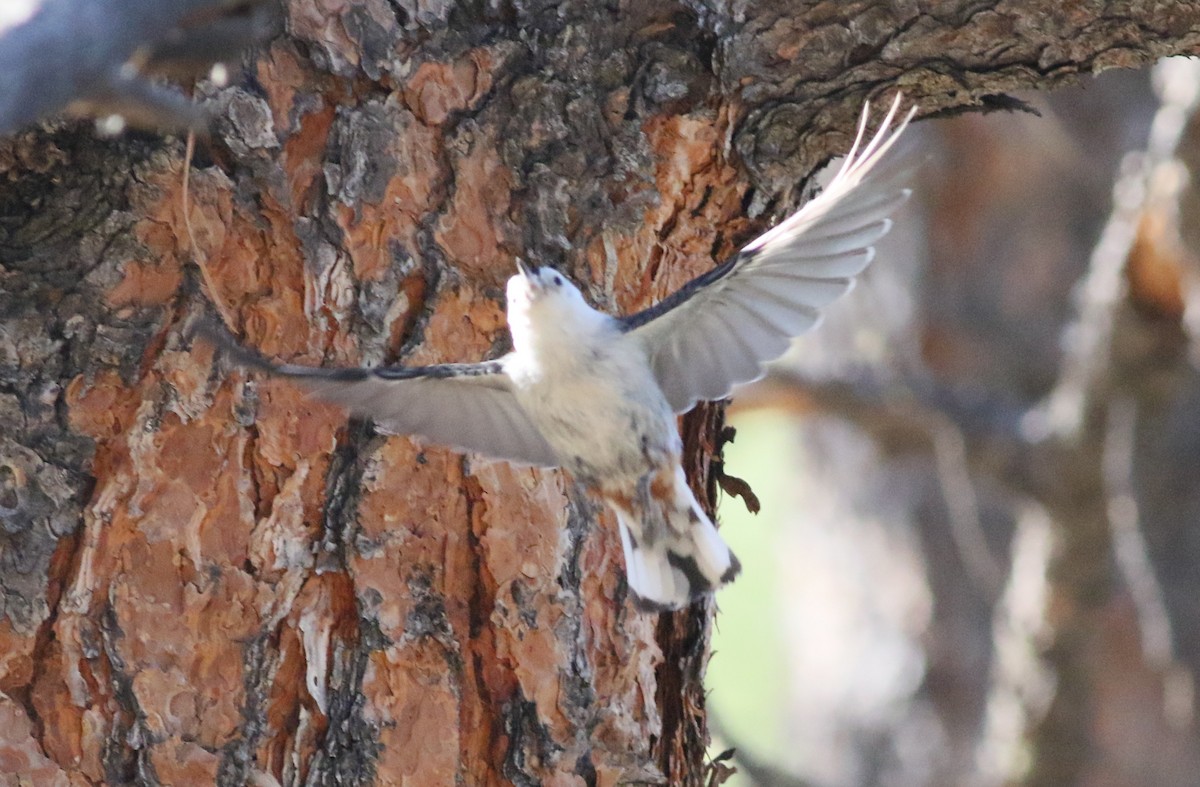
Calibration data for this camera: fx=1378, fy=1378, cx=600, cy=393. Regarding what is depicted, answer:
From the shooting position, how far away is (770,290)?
1.84 metres

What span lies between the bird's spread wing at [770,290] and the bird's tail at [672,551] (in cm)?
15

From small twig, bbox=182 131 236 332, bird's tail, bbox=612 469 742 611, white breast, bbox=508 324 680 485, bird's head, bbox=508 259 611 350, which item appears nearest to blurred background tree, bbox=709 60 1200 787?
bird's tail, bbox=612 469 742 611

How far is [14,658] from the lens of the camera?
1.71 metres

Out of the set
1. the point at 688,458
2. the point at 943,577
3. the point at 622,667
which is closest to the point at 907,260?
the point at 943,577

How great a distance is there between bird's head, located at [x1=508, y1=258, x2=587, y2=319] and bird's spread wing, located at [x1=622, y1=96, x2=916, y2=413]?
4.6 inches

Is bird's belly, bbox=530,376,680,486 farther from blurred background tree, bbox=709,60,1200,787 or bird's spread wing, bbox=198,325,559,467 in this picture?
blurred background tree, bbox=709,60,1200,787

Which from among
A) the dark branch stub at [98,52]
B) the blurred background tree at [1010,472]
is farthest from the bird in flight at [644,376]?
the blurred background tree at [1010,472]

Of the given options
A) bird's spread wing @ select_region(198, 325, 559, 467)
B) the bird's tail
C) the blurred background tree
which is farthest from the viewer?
the blurred background tree

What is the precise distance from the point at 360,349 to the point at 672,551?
20.2 inches

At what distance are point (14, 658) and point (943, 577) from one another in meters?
3.78

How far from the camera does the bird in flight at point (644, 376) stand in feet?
5.67

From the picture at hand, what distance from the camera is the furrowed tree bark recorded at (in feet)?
5.69

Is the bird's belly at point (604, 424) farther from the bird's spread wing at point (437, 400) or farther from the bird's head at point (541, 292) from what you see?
the bird's head at point (541, 292)

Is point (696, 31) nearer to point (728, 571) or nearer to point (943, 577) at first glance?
point (728, 571)
